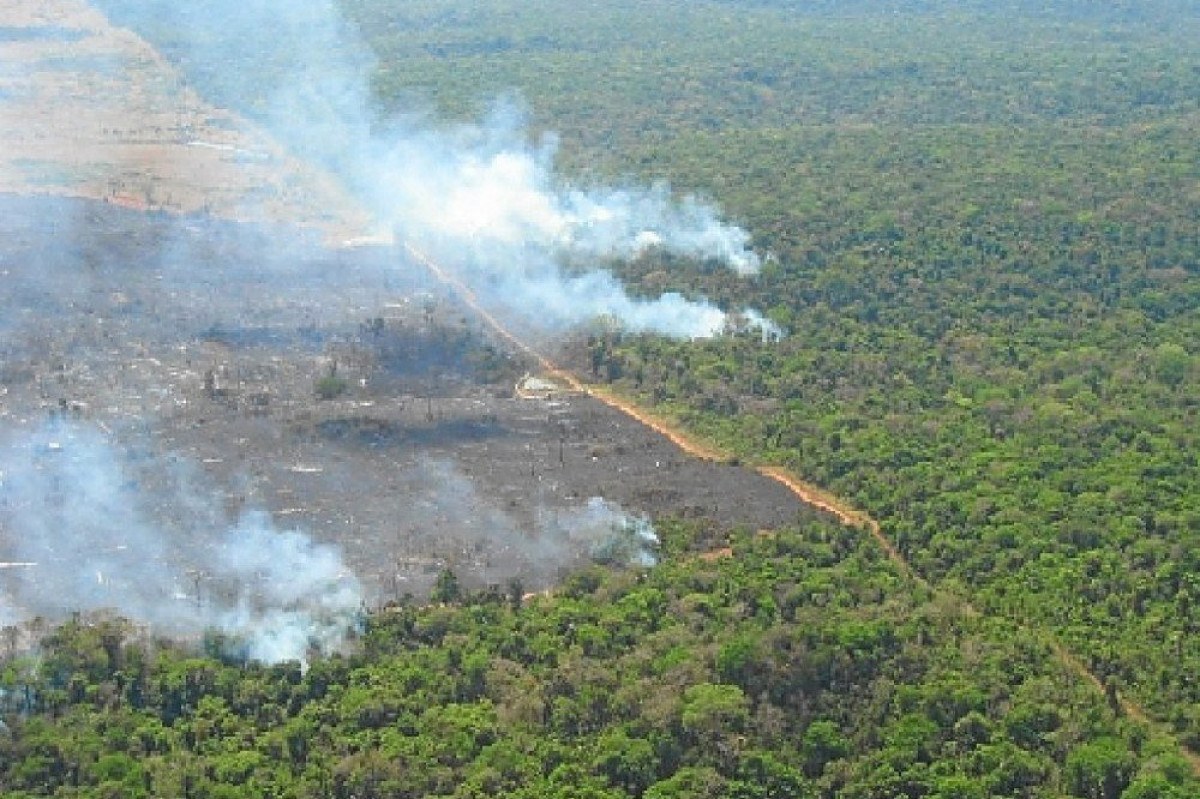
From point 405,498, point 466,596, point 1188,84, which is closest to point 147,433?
point 405,498

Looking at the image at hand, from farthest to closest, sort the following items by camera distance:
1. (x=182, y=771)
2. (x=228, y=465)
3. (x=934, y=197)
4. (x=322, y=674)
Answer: (x=934, y=197)
(x=228, y=465)
(x=322, y=674)
(x=182, y=771)

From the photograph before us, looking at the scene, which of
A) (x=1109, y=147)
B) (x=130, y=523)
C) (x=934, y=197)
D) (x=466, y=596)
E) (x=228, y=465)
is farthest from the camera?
(x=1109, y=147)

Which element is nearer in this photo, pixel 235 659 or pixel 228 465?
pixel 235 659

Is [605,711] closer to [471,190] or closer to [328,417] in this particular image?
[328,417]

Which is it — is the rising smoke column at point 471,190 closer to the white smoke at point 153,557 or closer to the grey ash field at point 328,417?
the grey ash field at point 328,417

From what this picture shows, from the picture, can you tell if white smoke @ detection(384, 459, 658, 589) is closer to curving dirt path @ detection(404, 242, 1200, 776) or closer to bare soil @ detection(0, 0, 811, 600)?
bare soil @ detection(0, 0, 811, 600)

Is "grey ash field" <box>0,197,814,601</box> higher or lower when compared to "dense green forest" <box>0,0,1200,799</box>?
lower

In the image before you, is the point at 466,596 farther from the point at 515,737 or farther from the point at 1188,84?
the point at 1188,84

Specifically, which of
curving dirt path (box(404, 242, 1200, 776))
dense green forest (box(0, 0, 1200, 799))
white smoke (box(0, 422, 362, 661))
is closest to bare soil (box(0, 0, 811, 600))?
white smoke (box(0, 422, 362, 661))

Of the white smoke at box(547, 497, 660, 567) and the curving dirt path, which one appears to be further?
the white smoke at box(547, 497, 660, 567)
